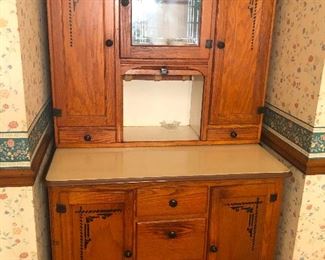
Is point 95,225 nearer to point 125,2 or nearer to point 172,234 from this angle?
point 172,234

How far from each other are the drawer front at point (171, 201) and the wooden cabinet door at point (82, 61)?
449 mm

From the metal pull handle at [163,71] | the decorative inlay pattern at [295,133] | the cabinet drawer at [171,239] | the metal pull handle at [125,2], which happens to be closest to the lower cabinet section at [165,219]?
the cabinet drawer at [171,239]

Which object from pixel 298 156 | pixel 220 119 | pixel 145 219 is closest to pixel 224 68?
pixel 220 119

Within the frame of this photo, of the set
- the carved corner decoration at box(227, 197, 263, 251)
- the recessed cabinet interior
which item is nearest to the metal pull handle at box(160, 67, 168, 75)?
the recessed cabinet interior

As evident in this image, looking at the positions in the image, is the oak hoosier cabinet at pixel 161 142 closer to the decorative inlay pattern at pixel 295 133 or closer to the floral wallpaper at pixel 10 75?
the decorative inlay pattern at pixel 295 133

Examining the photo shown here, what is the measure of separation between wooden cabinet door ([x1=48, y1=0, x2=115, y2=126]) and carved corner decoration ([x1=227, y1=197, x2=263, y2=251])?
2.37 ft

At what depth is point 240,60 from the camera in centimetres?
184

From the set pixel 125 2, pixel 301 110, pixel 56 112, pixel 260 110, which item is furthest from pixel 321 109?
pixel 56 112

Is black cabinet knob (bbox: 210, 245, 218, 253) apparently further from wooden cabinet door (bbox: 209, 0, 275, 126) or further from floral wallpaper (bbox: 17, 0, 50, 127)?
floral wallpaper (bbox: 17, 0, 50, 127)

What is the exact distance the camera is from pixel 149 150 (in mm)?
1865

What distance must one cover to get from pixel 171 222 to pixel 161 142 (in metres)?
0.43

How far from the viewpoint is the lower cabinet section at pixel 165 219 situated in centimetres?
158

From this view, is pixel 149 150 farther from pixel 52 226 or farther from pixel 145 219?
pixel 52 226

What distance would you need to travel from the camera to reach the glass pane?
5.69 feet
